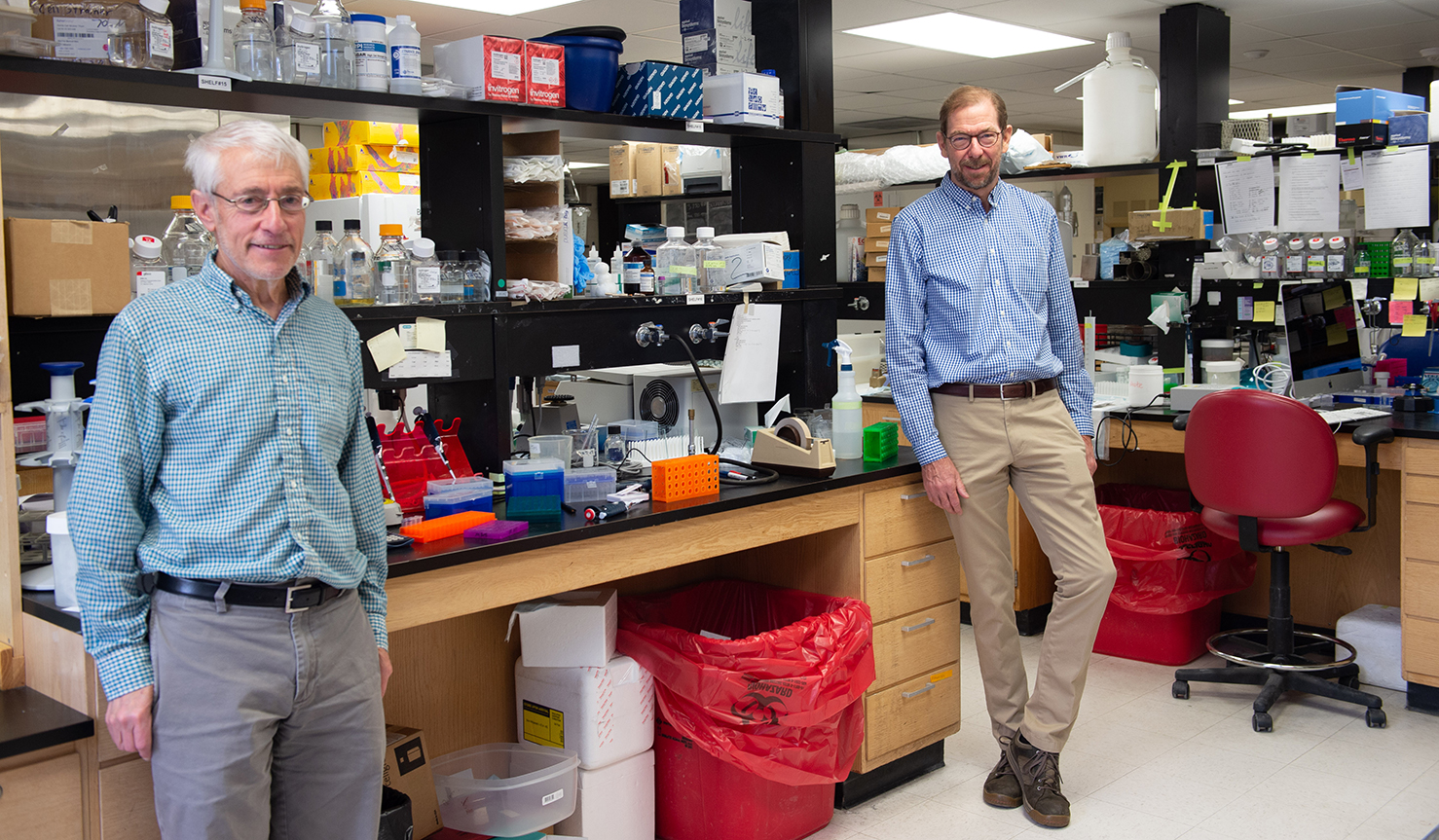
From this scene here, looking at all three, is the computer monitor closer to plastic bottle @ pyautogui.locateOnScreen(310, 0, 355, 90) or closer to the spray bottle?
the spray bottle

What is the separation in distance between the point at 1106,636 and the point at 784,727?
2.03 m

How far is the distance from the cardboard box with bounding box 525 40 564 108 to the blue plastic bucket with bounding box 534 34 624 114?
5cm

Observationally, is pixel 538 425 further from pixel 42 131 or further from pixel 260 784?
pixel 42 131

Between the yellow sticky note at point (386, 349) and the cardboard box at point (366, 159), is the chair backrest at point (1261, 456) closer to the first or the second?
the yellow sticky note at point (386, 349)

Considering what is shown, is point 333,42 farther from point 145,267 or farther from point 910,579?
point 910,579

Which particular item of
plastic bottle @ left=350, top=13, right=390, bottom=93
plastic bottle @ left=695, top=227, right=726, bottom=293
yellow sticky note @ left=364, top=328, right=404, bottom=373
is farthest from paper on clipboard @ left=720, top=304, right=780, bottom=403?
plastic bottle @ left=350, top=13, right=390, bottom=93

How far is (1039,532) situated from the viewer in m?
2.92

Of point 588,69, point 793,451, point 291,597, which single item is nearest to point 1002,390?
point 793,451

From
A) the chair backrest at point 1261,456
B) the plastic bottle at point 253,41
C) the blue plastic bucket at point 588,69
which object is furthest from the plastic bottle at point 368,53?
the chair backrest at point 1261,456

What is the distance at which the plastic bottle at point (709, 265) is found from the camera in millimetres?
3184

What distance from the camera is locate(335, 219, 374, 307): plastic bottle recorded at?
2.52 m

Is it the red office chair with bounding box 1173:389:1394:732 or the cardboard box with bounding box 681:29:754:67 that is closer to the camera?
the cardboard box with bounding box 681:29:754:67

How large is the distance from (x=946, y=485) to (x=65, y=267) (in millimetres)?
1920

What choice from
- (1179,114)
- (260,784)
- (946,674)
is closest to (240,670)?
(260,784)
